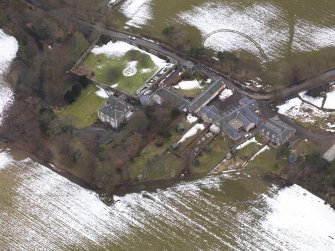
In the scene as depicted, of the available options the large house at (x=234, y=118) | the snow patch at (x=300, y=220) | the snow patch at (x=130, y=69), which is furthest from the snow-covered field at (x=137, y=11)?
the snow patch at (x=300, y=220)

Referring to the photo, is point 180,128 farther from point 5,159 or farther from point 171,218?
point 5,159

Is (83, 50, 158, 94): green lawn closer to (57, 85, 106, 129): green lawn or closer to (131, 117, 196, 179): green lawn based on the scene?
(57, 85, 106, 129): green lawn

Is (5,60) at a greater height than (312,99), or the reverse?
(312,99)

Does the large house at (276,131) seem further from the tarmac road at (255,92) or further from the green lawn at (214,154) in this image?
the tarmac road at (255,92)

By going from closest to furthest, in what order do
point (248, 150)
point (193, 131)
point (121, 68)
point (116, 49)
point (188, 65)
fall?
point (248, 150) < point (193, 131) < point (188, 65) < point (121, 68) < point (116, 49)

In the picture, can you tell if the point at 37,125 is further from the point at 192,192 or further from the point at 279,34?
the point at 279,34

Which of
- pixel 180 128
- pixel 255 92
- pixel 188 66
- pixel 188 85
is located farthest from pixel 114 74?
pixel 255 92

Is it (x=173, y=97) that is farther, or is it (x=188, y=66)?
(x=188, y=66)

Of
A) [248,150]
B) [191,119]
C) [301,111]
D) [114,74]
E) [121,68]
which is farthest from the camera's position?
[121,68]

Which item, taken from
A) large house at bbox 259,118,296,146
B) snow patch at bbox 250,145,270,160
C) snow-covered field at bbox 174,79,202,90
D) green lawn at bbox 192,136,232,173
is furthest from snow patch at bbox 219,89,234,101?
snow patch at bbox 250,145,270,160
